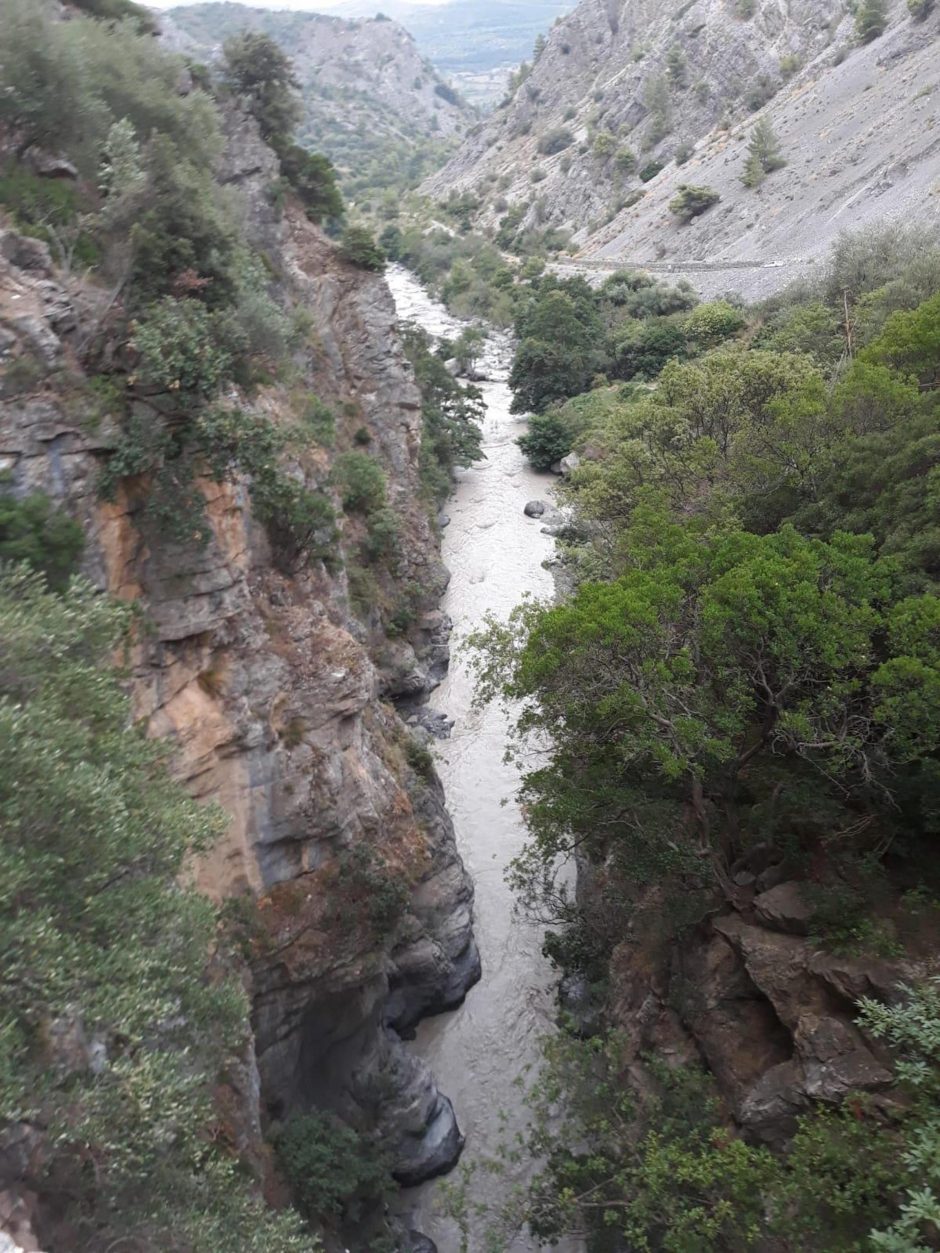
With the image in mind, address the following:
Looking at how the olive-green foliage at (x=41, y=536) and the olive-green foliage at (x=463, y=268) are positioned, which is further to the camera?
the olive-green foliage at (x=463, y=268)

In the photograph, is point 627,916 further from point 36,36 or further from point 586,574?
point 36,36

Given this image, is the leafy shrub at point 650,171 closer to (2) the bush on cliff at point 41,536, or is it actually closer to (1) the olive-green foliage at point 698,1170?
(2) the bush on cliff at point 41,536

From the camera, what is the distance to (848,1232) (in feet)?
26.8

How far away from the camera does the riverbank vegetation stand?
9.16 metres

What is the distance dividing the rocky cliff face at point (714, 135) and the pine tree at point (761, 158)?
0.79 meters

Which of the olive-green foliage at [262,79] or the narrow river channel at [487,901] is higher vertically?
the olive-green foliage at [262,79]

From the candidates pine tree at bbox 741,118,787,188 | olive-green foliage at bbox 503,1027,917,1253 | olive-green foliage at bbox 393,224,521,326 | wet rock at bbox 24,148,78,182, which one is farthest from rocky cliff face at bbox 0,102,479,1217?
pine tree at bbox 741,118,787,188

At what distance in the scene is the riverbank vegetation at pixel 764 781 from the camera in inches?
361

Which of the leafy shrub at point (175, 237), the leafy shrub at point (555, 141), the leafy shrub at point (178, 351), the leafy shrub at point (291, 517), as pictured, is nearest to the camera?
the leafy shrub at point (178, 351)

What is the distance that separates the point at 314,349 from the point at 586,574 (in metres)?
11.9

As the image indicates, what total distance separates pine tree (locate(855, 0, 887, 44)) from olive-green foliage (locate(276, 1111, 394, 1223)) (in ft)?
290

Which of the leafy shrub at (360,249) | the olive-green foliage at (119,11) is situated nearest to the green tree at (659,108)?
the leafy shrub at (360,249)

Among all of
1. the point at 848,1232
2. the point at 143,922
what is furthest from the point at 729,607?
the point at 143,922

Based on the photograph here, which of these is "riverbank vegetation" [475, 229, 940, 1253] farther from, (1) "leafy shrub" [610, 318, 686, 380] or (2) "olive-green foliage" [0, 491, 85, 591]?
(1) "leafy shrub" [610, 318, 686, 380]
